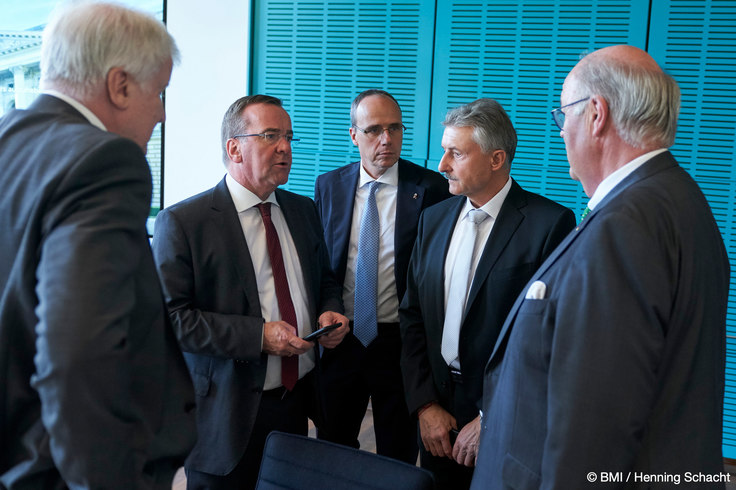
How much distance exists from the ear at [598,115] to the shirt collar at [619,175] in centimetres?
9

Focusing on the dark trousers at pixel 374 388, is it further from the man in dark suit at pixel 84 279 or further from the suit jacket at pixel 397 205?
the man in dark suit at pixel 84 279

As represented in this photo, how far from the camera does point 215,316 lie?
189 centimetres

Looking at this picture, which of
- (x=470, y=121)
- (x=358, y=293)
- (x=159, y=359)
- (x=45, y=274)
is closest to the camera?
(x=45, y=274)

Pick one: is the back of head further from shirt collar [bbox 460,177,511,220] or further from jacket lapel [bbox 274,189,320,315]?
jacket lapel [bbox 274,189,320,315]

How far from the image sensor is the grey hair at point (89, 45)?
1.12 metres

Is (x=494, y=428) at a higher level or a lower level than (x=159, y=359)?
lower

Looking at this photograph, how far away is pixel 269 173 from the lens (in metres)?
2.09

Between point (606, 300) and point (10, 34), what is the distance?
15.3 feet

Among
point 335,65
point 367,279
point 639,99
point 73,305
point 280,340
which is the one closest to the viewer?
point 73,305

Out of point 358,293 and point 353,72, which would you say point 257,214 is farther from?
point 353,72

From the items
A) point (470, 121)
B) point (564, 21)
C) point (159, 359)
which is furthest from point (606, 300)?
point (564, 21)

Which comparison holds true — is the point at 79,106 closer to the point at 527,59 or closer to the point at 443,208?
the point at 443,208

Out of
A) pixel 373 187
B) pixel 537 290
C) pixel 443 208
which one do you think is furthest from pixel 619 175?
pixel 373 187

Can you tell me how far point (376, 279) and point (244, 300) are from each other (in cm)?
75
